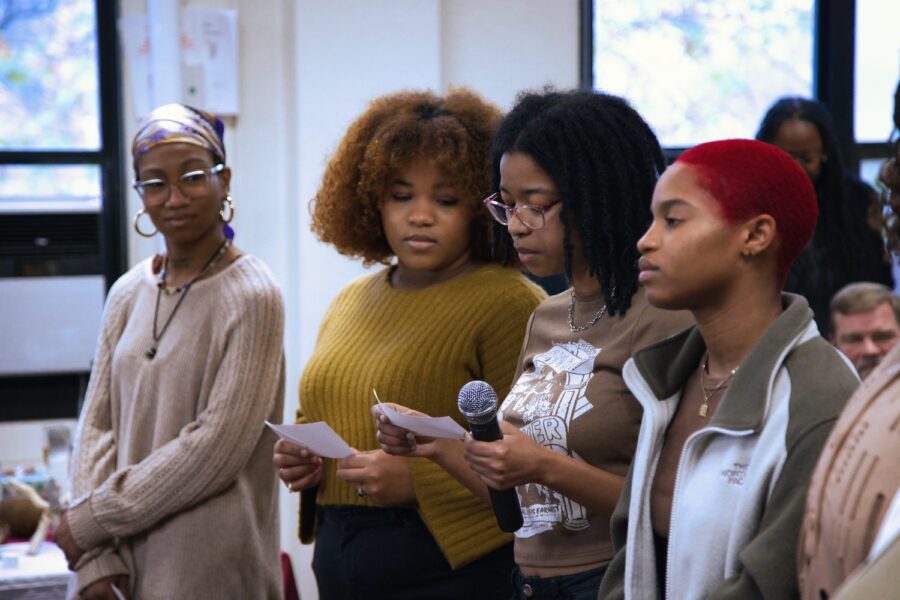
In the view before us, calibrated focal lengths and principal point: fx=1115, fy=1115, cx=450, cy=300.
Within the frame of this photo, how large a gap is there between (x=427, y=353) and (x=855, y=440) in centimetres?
127

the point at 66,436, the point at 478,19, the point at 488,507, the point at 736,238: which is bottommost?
the point at 66,436

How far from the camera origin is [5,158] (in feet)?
13.2

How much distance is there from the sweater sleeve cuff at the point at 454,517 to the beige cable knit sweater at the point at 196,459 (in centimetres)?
41

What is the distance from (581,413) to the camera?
168cm

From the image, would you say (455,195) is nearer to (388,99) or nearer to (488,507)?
(388,99)

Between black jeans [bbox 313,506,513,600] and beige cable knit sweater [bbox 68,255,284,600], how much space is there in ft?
0.86

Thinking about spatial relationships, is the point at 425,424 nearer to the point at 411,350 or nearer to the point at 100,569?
the point at 411,350

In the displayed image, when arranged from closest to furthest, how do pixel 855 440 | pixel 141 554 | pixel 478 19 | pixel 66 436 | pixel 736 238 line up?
pixel 855 440 → pixel 736 238 → pixel 141 554 → pixel 66 436 → pixel 478 19

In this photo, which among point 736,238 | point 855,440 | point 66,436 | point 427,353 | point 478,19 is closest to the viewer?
point 855,440

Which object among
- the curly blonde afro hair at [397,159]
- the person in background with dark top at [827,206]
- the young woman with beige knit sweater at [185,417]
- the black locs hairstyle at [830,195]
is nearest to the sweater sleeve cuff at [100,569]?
the young woman with beige knit sweater at [185,417]

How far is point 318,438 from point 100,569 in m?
0.65

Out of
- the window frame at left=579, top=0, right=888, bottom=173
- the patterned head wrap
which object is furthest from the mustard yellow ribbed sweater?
the window frame at left=579, top=0, right=888, bottom=173

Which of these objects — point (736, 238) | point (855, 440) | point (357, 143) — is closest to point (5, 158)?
point (357, 143)

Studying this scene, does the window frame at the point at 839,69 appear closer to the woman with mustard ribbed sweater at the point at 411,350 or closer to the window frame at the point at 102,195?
the window frame at the point at 102,195
